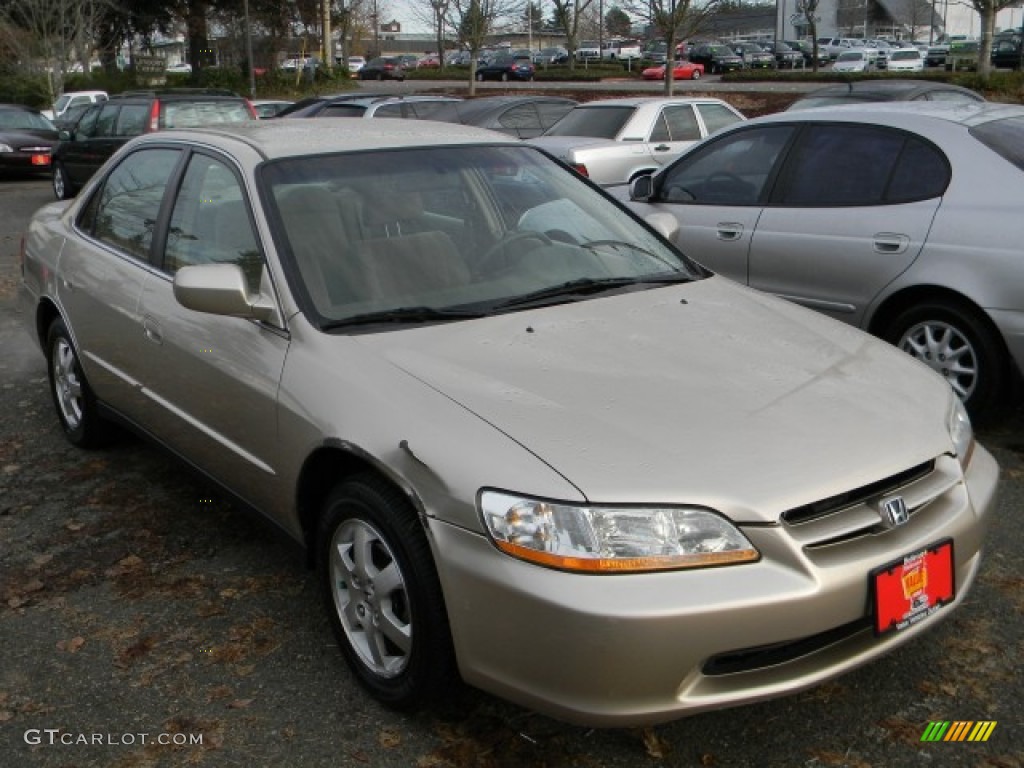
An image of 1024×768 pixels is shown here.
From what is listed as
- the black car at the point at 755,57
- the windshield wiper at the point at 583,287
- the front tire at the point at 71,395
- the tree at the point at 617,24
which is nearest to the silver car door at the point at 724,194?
the windshield wiper at the point at 583,287

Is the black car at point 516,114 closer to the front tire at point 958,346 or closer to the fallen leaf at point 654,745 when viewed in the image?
the front tire at point 958,346

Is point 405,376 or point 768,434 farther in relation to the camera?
point 405,376

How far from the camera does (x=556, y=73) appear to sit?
47500mm

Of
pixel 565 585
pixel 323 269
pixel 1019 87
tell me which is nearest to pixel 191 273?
pixel 323 269

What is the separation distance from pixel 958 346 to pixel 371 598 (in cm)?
341

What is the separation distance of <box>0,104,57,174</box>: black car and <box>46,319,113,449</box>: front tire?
601 inches

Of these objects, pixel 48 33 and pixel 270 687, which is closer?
pixel 270 687

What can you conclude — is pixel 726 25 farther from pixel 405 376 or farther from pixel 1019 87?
pixel 405 376

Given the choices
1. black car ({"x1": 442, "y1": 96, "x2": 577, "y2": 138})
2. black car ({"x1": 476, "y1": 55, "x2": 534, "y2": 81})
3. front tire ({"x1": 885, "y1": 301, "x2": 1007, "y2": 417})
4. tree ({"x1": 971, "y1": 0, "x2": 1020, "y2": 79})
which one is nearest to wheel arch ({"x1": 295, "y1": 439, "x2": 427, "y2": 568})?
front tire ({"x1": 885, "y1": 301, "x2": 1007, "y2": 417})

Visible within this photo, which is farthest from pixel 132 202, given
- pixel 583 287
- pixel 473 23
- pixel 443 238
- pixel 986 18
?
pixel 473 23

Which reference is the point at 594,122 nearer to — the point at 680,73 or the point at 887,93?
the point at 887,93

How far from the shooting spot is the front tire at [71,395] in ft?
16.0

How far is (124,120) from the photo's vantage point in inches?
576

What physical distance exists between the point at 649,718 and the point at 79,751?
5.13ft
